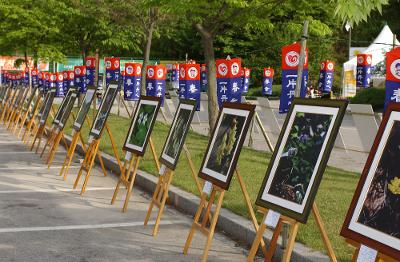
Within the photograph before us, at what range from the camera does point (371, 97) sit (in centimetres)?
3216

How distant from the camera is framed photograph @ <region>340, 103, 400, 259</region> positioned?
3.73 metres

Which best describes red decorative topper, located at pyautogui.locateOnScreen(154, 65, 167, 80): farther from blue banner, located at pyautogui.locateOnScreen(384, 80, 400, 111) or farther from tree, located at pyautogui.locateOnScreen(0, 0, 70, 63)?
blue banner, located at pyautogui.locateOnScreen(384, 80, 400, 111)

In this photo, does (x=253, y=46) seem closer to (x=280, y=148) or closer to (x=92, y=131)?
(x=92, y=131)

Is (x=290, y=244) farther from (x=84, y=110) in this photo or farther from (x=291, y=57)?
(x=84, y=110)

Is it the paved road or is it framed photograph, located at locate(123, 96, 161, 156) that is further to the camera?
framed photograph, located at locate(123, 96, 161, 156)

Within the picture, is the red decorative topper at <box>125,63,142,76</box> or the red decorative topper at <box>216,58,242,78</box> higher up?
the red decorative topper at <box>216,58,242,78</box>

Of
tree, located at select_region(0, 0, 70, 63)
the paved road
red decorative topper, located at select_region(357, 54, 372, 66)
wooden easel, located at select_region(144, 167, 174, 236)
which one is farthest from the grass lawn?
red decorative topper, located at select_region(357, 54, 372, 66)

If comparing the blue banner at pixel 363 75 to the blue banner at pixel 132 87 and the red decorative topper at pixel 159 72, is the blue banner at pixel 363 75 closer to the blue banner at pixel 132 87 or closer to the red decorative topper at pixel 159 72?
the blue banner at pixel 132 87

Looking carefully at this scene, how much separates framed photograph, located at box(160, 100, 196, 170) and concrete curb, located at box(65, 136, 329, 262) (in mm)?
868

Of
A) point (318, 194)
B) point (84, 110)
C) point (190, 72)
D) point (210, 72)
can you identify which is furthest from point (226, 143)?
point (190, 72)

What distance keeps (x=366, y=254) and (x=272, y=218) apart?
1.10m

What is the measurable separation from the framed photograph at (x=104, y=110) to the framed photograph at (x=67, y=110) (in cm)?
198

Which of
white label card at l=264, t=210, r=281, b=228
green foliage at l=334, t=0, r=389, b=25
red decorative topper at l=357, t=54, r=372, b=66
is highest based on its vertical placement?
red decorative topper at l=357, t=54, r=372, b=66

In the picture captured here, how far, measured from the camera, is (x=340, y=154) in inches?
562
